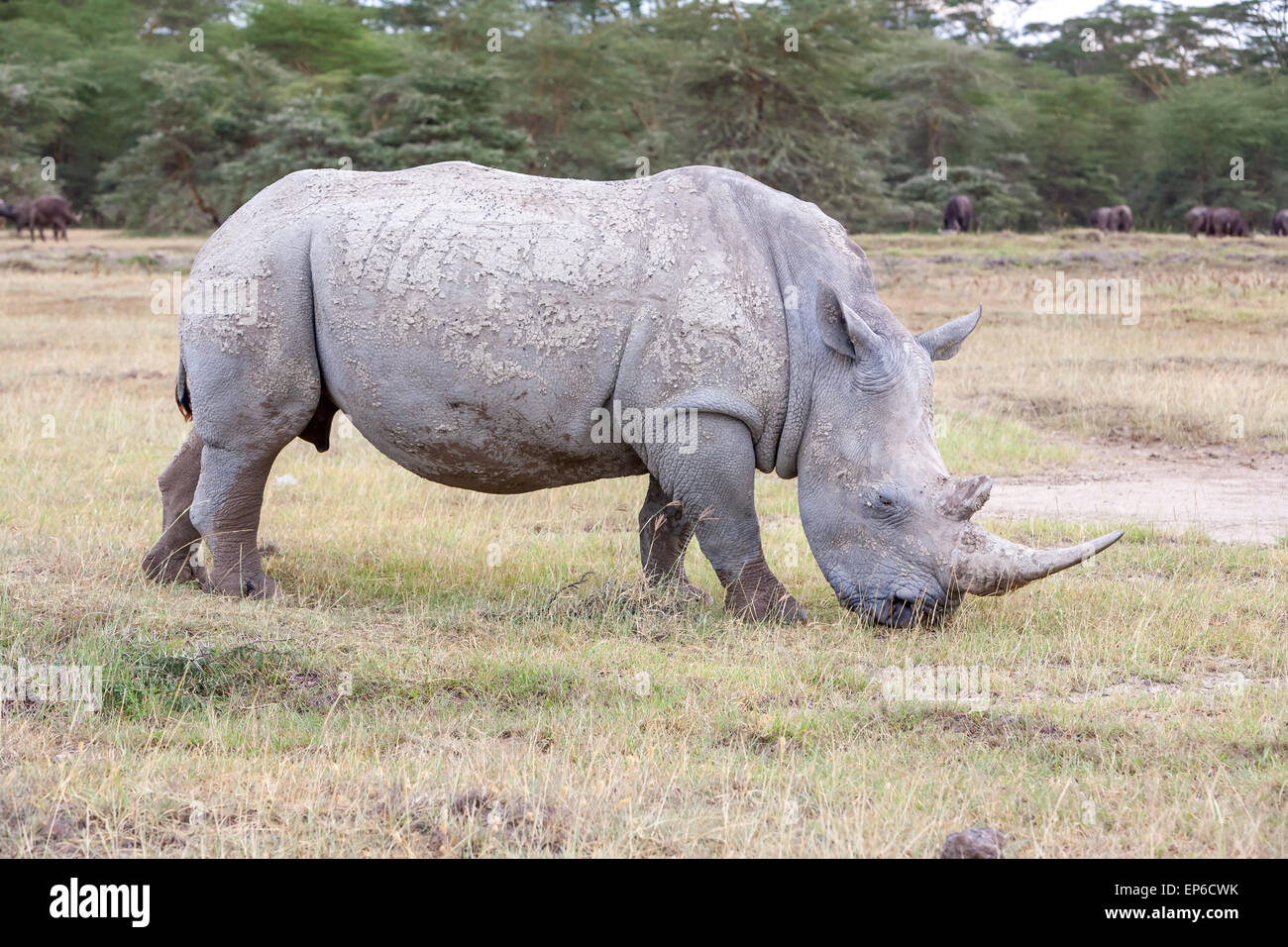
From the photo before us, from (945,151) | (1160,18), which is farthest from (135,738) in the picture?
(1160,18)

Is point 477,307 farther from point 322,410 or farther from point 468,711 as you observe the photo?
point 468,711

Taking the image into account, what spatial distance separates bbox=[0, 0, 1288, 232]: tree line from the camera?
1186 inches

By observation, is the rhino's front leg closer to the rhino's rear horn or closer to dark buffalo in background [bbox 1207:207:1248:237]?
the rhino's rear horn

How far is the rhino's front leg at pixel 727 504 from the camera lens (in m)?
6.20

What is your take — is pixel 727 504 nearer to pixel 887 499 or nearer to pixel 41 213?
pixel 887 499

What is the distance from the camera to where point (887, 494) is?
5.95 metres

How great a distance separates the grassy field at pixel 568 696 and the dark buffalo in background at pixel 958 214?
27.1 m

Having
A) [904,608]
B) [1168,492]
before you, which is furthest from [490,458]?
[1168,492]

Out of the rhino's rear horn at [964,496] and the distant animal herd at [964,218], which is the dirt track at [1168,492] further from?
the distant animal herd at [964,218]

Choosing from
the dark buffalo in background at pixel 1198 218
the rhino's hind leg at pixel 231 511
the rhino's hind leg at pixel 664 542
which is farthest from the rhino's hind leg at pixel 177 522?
the dark buffalo in background at pixel 1198 218

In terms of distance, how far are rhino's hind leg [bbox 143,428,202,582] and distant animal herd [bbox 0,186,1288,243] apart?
2692 cm

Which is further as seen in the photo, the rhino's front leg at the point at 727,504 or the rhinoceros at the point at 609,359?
the rhino's front leg at the point at 727,504

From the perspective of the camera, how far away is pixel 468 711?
5203 millimetres

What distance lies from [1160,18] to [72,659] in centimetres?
5114
